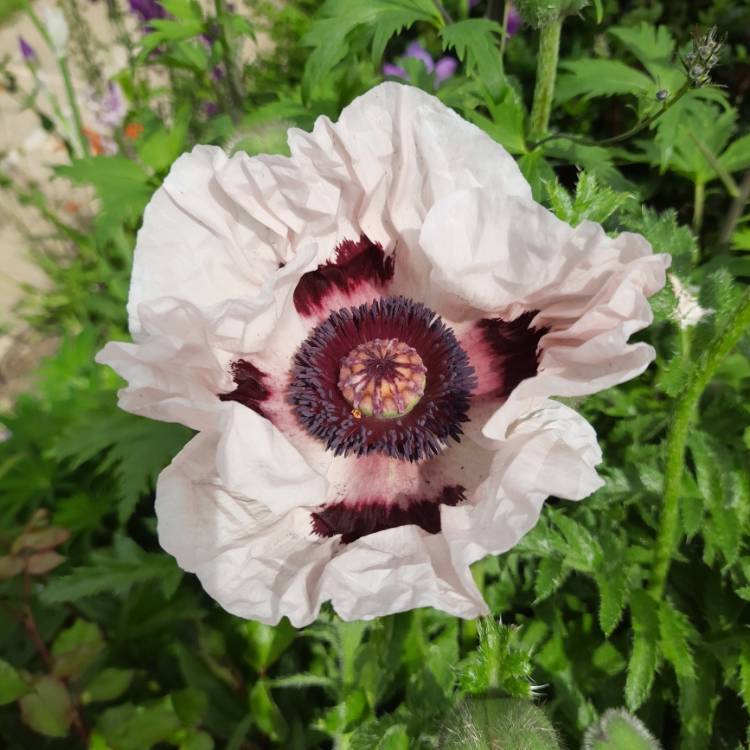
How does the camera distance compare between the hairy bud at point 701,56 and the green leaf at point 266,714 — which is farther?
the green leaf at point 266,714

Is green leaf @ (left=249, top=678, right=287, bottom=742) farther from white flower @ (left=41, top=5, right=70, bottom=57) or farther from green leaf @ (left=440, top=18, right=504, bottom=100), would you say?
white flower @ (left=41, top=5, right=70, bottom=57)

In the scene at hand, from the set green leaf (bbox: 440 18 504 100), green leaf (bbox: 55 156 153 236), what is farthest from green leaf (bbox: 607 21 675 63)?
green leaf (bbox: 55 156 153 236)

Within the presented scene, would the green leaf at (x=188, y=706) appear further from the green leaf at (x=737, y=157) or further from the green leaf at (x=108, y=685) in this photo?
the green leaf at (x=737, y=157)

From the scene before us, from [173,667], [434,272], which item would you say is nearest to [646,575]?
[434,272]

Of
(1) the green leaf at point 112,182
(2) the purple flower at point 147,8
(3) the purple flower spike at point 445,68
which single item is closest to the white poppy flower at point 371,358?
(1) the green leaf at point 112,182

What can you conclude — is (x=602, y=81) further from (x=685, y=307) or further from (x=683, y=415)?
(x=683, y=415)

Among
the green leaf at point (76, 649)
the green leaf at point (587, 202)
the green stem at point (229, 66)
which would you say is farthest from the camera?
the green stem at point (229, 66)

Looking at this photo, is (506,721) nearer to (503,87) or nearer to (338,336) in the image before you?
(338,336)
